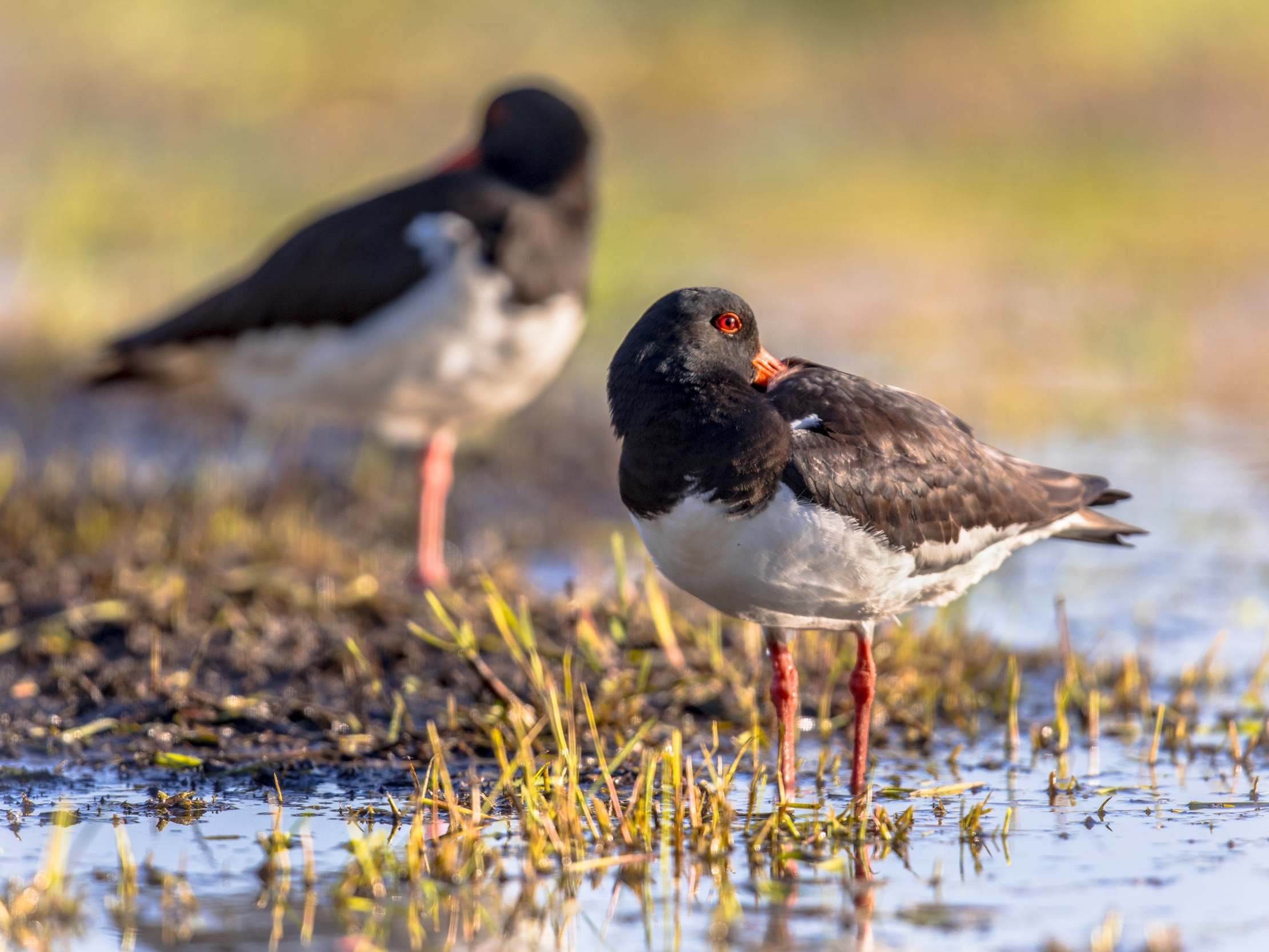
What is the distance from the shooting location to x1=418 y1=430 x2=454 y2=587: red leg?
7941 mm

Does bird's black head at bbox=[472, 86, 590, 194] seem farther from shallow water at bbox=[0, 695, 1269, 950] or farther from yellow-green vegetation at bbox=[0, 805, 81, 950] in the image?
yellow-green vegetation at bbox=[0, 805, 81, 950]

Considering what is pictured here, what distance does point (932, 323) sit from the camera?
13.5 m

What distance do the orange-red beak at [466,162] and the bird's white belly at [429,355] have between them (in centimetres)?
62

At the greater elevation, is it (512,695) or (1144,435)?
(1144,435)

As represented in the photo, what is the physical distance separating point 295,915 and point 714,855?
3.44ft

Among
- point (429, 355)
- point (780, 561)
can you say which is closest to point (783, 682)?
point (780, 561)

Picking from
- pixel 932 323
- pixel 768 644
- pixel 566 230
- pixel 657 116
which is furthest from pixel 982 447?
pixel 657 116

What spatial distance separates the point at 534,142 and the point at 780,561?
408 centimetres

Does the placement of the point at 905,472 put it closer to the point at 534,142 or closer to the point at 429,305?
the point at 429,305

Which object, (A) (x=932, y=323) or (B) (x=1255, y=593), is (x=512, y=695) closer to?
(B) (x=1255, y=593)

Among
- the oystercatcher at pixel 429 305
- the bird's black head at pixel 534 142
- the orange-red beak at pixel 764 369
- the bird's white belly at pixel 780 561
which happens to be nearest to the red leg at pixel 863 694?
the bird's white belly at pixel 780 561

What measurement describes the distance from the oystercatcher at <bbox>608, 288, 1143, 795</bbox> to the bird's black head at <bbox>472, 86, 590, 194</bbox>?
3200 mm

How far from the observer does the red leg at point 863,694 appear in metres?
5.23

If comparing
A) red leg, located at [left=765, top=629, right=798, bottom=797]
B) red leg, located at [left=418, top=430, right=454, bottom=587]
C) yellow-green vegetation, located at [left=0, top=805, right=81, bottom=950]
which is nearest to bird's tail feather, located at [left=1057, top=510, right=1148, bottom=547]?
red leg, located at [left=765, top=629, right=798, bottom=797]
